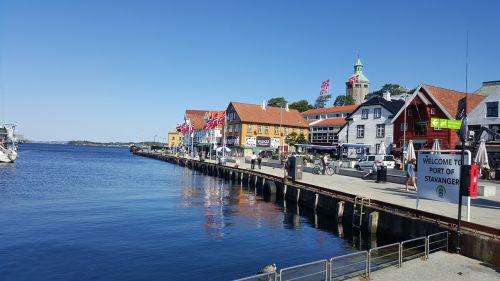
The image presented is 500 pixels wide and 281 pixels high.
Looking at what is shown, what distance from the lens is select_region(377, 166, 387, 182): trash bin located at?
100ft

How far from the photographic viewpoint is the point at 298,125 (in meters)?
90.8

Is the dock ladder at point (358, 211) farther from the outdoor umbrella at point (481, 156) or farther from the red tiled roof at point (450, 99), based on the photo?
the red tiled roof at point (450, 99)

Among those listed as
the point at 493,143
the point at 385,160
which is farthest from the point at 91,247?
the point at 493,143

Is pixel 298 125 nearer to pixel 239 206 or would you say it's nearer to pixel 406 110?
pixel 406 110

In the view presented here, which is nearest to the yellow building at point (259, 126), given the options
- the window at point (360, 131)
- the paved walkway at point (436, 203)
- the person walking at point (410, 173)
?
the window at point (360, 131)

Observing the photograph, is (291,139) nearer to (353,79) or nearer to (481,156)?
(481,156)

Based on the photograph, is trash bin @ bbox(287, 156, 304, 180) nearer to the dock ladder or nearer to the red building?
the dock ladder

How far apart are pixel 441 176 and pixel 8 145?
9477 centimetres

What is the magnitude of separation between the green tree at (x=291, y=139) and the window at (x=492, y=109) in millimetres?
41423

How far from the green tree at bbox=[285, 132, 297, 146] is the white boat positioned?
52.9m

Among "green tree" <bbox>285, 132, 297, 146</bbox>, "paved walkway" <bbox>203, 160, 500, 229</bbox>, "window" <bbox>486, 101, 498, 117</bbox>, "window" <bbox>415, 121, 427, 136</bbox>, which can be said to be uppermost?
"window" <bbox>486, 101, 498, 117</bbox>

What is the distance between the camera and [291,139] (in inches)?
3263

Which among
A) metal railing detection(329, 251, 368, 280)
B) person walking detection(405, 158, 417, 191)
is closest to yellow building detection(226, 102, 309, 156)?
person walking detection(405, 158, 417, 191)

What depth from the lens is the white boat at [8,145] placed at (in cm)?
7430
